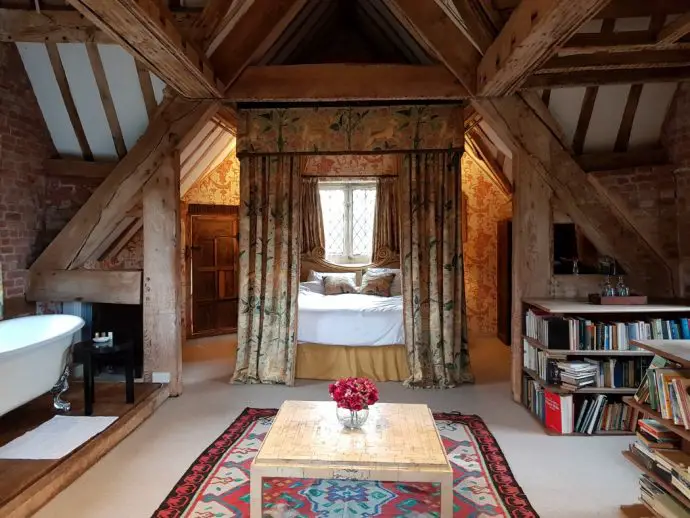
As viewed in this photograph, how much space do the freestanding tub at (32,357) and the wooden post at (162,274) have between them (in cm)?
73

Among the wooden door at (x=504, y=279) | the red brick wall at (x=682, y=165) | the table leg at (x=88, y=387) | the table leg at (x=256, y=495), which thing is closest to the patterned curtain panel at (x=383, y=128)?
the red brick wall at (x=682, y=165)

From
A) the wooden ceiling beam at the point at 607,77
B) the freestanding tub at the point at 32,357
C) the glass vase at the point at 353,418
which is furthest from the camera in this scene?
the wooden ceiling beam at the point at 607,77

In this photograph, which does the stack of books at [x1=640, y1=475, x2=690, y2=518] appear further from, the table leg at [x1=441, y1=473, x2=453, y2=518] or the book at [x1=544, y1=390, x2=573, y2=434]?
the book at [x1=544, y1=390, x2=573, y2=434]

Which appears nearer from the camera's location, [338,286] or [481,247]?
[338,286]

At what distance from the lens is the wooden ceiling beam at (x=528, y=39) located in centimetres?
269

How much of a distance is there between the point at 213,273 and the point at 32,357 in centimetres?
396

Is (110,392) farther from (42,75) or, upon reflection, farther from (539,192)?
(539,192)

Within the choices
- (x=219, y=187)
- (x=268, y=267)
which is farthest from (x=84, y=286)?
(x=219, y=187)

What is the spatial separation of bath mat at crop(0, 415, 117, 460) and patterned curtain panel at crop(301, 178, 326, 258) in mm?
4006

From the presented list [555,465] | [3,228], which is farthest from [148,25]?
[555,465]

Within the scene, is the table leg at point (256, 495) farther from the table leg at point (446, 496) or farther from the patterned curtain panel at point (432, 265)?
the patterned curtain panel at point (432, 265)

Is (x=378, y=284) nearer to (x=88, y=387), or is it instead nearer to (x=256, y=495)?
(x=88, y=387)

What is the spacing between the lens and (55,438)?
3279 mm

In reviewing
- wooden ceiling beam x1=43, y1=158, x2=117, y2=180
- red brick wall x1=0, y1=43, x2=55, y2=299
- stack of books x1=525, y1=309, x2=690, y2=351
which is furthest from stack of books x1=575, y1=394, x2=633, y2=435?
red brick wall x1=0, y1=43, x2=55, y2=299
